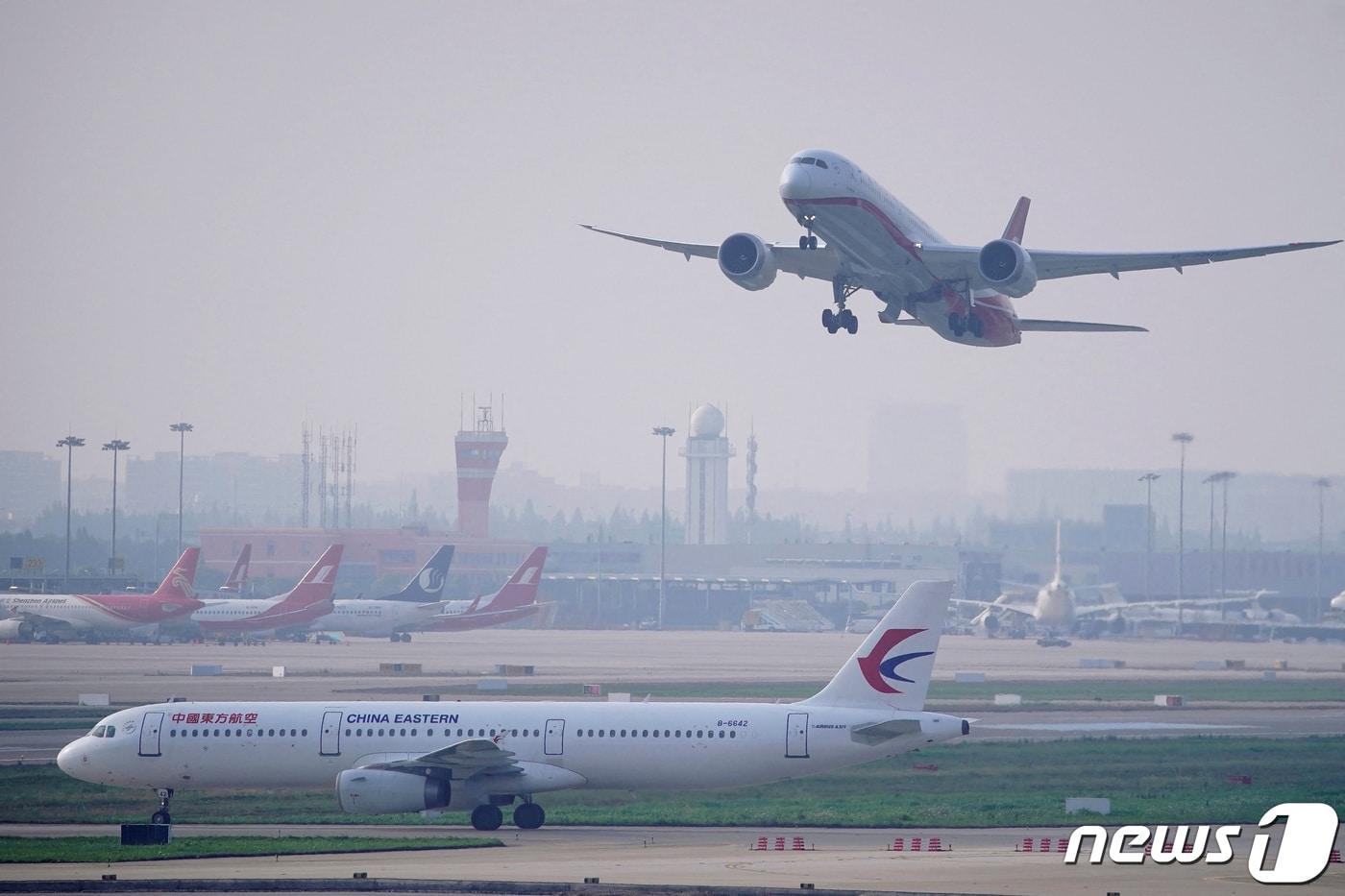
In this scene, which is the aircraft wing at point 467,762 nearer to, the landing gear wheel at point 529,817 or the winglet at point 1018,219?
the landing gear wheel at point 529,817

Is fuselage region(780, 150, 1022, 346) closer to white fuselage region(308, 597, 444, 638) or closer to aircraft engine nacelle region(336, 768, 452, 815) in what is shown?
aircraft engine nacelle region(336, 768, 452, 815)

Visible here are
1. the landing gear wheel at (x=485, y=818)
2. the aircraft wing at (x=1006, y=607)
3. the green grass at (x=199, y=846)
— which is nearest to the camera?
the green grass at (x=199, y=846)

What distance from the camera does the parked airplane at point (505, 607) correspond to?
127 meters

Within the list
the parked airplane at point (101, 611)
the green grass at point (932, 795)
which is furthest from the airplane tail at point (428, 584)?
the green grass at point (932, 795)

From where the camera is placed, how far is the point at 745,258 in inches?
1903

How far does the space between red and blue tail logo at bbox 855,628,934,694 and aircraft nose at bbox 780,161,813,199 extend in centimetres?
1131

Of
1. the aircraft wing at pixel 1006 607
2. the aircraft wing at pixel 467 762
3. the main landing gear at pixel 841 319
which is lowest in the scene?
the aircraft wing at pixel 1006 607

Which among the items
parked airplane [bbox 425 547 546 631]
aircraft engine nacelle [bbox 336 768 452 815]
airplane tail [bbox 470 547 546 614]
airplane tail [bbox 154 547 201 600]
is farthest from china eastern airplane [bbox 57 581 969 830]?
airplane tail [bbox 470 547 546 614]

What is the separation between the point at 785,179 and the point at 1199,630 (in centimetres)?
11091

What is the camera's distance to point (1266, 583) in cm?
19425

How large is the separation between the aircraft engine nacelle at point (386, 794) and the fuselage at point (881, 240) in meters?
17.2

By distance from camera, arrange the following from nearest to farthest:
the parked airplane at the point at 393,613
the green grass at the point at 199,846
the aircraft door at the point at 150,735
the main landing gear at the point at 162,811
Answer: the green grass at the point at 199,846 < the main landing gear at the point at 162,811 < the aircraft door at the point at 150,735 < the parked airplane at the point at 393,613

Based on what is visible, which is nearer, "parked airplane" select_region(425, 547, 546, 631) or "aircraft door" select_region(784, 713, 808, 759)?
"aircraft door" select_region(784, 713, 808, 759)

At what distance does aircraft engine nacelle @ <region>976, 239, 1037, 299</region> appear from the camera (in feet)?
152
